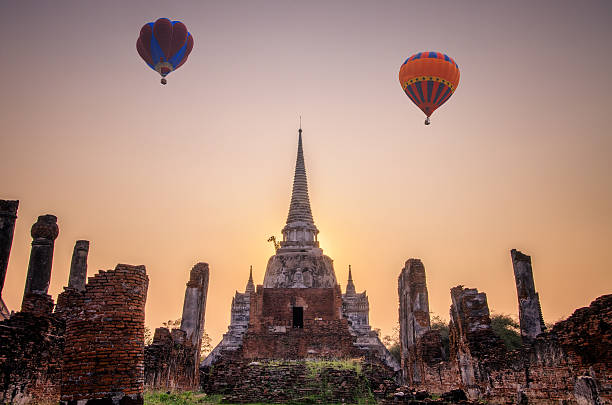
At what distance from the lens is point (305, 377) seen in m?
16.9

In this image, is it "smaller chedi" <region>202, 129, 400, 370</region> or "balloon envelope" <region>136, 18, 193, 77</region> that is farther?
"smaller chedi" <region>202, 129, 400, 370</region>

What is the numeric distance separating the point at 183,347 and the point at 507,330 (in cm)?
2223

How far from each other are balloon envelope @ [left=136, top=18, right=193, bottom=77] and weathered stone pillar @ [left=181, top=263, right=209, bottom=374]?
311 inches

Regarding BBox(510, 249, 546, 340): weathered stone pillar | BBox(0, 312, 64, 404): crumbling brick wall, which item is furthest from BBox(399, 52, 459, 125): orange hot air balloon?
BBox(0, 312, 64, 404): crumbling brick wall

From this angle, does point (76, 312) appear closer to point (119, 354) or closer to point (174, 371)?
point (119, 354)

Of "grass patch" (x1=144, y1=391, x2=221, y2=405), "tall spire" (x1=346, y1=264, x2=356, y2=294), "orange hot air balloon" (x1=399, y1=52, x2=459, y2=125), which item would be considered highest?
"orange hot air balloon" (x1=399, y1=52, x2=459, y2=125)

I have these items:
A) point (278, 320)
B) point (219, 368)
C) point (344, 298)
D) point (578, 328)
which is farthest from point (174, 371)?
point (344, 298)

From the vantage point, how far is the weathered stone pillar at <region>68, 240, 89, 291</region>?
15773 mm

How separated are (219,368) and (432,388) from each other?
735cm

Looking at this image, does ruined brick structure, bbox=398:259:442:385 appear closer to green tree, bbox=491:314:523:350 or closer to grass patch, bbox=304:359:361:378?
grass patch, bbox=304:359:361:378

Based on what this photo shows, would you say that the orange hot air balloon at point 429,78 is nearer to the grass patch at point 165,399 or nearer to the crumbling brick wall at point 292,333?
the crumbling brick wall at point 292,333

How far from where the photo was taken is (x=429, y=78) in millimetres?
19953

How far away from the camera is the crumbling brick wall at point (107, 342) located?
6.74 meters

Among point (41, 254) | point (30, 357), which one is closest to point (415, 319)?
point (41, 254)
